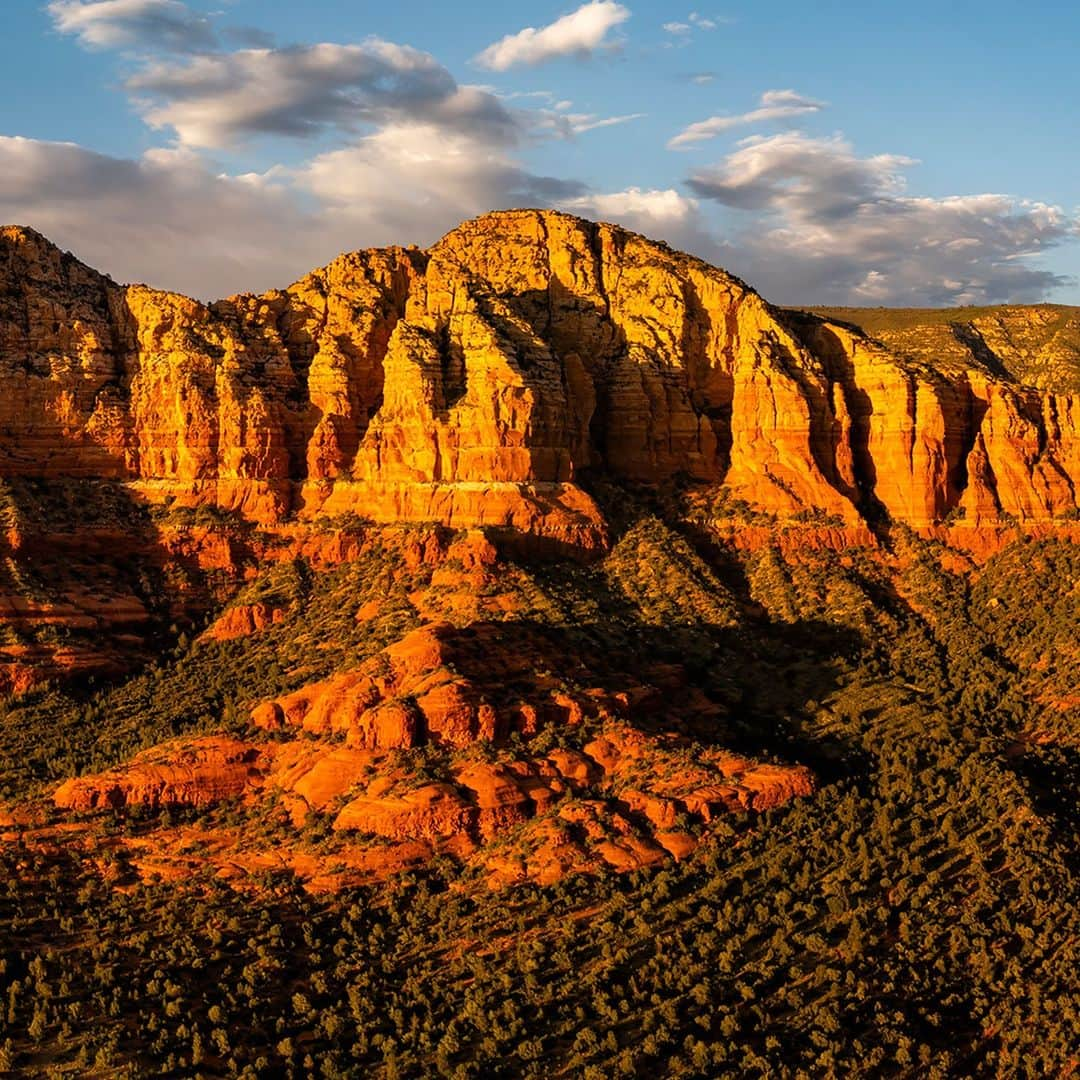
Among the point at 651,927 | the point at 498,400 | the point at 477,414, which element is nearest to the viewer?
the point at 651,927

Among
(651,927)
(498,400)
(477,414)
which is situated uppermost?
A: (498,400)

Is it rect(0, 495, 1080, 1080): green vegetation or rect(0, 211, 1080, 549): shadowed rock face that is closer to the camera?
rect(0, 495, 1080, 1080): green vegetation

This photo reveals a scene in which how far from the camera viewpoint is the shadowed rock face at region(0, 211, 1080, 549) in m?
101

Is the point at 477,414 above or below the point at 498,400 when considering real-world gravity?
below

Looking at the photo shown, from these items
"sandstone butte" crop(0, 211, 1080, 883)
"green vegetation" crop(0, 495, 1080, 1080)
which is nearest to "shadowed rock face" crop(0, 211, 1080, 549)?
"sandstone butte" crop(0, 211, 1080, 883)

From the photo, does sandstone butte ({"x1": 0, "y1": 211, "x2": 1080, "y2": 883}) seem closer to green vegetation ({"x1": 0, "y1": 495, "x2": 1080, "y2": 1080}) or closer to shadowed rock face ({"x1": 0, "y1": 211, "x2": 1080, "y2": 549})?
shadowed rock face ({"x1": 0, "y1": 211, "x2": 1080, "y2": 549})

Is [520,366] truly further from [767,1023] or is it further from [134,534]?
[767,1023]

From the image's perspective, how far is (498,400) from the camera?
3900 inches

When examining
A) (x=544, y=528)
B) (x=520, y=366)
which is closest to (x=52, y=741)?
(x=544, y=528)

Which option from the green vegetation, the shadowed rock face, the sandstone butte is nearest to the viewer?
the green vegetation

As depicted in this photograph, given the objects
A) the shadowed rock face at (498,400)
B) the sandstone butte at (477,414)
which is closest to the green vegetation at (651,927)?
the sandstone butte at (477,414)

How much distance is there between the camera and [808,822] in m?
69.1

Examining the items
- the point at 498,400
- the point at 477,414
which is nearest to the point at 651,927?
the point at 477,414

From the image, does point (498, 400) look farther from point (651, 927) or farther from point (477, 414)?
point (651, 927)
